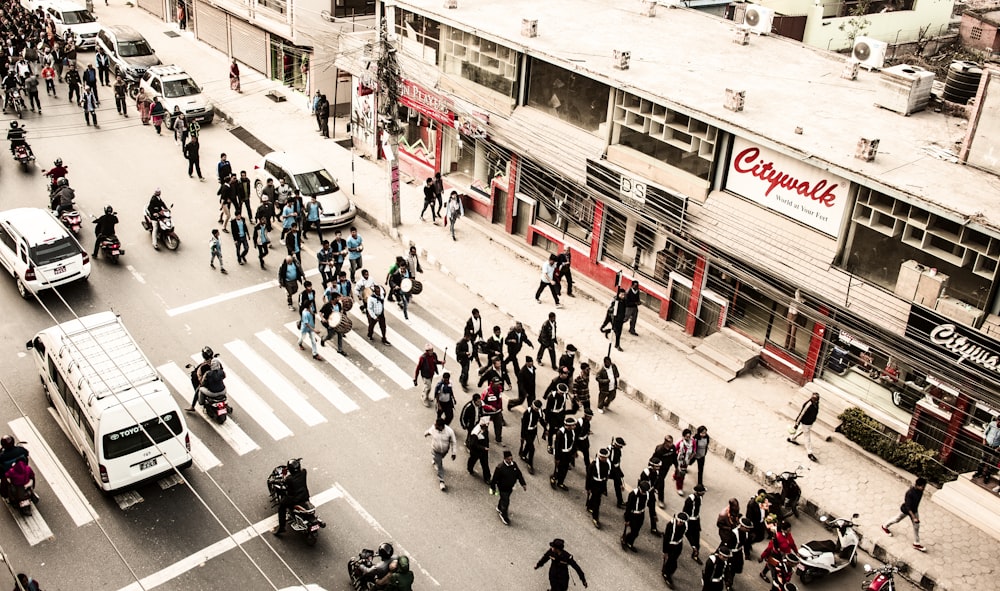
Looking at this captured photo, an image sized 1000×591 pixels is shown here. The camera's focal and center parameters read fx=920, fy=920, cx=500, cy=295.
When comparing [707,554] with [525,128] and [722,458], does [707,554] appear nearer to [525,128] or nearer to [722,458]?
[722,458]

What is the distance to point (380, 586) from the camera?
541 inches

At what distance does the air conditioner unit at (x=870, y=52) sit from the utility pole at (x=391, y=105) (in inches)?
485

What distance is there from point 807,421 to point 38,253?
17.6 meters

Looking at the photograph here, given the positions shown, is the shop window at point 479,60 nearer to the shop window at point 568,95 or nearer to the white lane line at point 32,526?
the shop window at point 568,95

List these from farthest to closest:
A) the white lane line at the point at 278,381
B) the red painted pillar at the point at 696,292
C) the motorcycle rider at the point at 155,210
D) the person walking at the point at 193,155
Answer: the person walking at the point at 193,155
the motorcycle rider at the point at 155,210
the red painted pillar at the point at 696,292
the white lane line at the point at 278,381

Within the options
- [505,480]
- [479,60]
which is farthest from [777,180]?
[479,60]

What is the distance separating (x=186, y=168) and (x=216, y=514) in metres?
17.0

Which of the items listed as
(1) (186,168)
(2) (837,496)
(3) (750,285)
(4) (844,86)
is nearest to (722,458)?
(2) (837,496)

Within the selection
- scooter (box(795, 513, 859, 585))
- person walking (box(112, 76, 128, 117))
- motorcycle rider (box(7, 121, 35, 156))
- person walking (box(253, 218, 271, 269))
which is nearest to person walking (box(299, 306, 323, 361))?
person walking (box(253, 218, 271, 269))

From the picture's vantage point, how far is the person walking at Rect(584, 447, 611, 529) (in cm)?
1588

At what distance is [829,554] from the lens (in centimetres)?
1562

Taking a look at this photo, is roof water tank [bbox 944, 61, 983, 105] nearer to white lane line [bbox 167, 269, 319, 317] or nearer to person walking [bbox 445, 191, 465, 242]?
person walking [bbox 445, 191, 465, 242]

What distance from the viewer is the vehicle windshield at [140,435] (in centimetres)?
1554

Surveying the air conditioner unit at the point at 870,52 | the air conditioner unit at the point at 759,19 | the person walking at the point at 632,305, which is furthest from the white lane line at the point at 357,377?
the air conditioner unit at the point at 759,19
